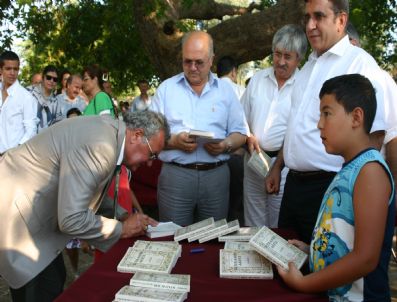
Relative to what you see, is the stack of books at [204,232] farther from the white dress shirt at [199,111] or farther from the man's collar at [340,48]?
the man's collar at [340,48]

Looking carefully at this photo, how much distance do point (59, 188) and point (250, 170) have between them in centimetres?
186

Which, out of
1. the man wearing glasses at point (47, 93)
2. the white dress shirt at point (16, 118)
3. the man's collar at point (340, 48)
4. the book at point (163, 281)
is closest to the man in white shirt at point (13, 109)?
the white dress shirt at point (16, 118)

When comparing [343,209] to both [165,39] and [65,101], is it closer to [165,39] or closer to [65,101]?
[65,101]

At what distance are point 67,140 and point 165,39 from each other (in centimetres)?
625

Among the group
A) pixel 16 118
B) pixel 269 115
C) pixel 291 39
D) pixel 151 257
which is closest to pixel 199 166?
pixel 269 115

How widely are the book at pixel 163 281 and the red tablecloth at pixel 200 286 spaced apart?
0.04 metres

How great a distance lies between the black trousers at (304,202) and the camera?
2.48 meters

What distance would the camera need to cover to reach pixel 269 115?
3.56 meters

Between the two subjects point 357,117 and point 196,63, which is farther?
point 196,63

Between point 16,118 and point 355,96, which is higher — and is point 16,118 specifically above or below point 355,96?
below

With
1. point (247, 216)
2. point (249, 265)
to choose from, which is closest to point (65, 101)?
point (247, 216)

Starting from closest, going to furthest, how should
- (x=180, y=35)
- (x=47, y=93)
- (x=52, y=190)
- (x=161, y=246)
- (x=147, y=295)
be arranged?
(x=147, y=295) → (x=161, y=246) → (x=52, y=190) → (x=47, y=93) → (x=180, y=35)

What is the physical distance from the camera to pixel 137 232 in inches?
93.3

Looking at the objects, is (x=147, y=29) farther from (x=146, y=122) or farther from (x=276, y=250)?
(x=276, y=250)
